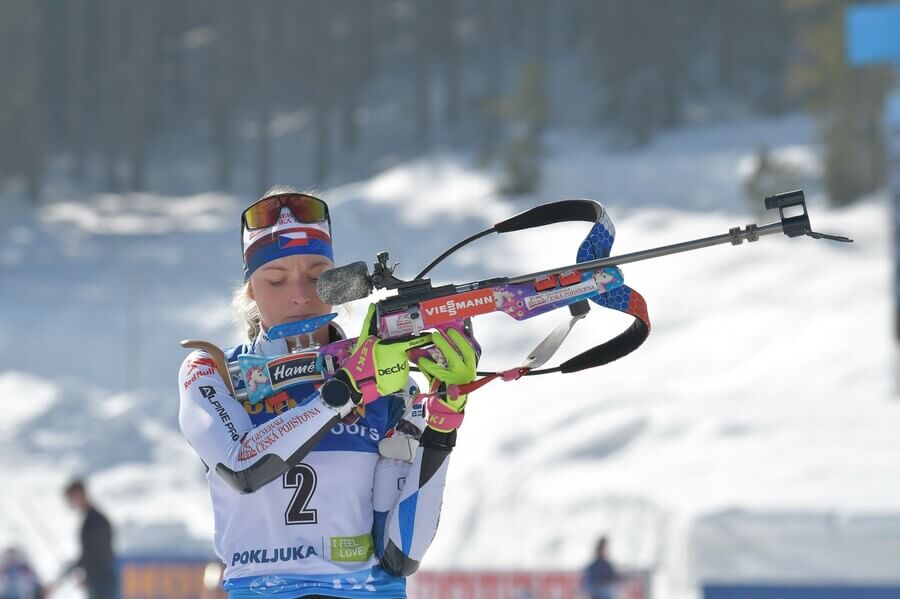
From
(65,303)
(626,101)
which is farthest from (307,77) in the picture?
(65,303)

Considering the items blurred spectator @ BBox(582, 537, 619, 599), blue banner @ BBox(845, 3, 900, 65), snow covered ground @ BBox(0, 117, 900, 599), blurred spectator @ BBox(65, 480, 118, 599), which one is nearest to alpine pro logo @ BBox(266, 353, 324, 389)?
snow covered ground @ BBox(0, 117, 900, 599)

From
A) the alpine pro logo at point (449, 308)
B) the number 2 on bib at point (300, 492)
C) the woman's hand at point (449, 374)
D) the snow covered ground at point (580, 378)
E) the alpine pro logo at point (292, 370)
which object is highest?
the snow covered ground at point (580, 378)

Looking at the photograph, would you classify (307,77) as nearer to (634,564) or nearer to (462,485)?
(462,485)

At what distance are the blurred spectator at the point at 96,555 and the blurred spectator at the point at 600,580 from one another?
12.5 feet

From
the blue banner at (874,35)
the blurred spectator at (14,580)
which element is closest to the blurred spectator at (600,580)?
the blurred spectator at (14,580)

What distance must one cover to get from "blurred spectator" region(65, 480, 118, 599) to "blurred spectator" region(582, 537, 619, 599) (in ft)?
12.5

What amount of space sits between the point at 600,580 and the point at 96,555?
4049mm

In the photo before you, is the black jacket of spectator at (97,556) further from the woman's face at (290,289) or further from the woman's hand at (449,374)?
the woman's hand at (449,374)

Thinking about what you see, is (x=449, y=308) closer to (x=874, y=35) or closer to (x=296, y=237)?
(x=296, y=237)

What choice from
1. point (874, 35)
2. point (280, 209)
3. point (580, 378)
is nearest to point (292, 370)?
point (280, 209)

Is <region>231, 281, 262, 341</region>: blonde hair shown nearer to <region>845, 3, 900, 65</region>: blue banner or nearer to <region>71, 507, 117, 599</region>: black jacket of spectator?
<region>71, 507, 117, 599</region>: black jacket of spectator

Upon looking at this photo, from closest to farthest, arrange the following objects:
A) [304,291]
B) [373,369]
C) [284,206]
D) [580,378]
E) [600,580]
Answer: [373,369] < [304,291] < [284,206] < [600,580] < [580,378]

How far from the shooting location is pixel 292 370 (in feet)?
11.6

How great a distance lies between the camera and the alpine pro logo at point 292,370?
354 cm
